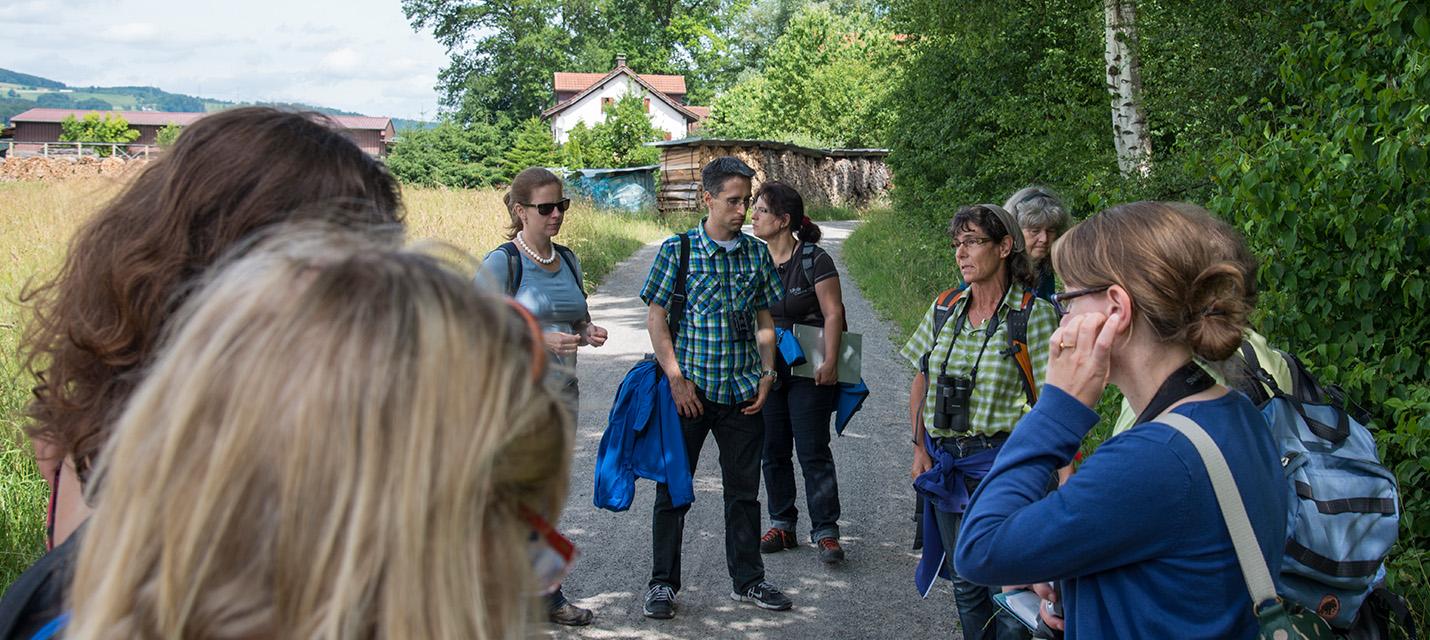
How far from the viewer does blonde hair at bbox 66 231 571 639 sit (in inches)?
35.8

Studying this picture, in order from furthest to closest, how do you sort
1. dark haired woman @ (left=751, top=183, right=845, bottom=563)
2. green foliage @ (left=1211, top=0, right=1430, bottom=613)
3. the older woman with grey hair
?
dark haired woman @ (left=751, top=183, right=845, bottom=563), the older woman with grey hair, green foliage @ (left=1211, top=0, right=1430, bottom=613)

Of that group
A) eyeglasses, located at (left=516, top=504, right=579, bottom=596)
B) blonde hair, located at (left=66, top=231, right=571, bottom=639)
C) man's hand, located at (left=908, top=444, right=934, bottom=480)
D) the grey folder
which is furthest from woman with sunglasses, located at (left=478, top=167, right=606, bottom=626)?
blonde hair, located at (left=66, top=231, right=571, bottom=639)

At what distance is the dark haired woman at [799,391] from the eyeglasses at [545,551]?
4.76 metres

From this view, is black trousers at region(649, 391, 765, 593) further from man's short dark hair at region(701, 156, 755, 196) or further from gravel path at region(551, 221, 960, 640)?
man's short dark hair at region(701, 156, 755, 196)

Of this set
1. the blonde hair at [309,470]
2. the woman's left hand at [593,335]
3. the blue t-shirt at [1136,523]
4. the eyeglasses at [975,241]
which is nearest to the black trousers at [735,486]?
the woman's left hand at [593,335]

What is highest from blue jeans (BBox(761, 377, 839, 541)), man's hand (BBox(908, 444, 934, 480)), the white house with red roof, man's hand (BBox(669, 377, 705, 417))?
the white house with red roof

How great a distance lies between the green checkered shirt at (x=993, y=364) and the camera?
13.6 feet

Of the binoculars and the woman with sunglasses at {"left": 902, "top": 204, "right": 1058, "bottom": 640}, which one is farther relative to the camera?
the binoculars

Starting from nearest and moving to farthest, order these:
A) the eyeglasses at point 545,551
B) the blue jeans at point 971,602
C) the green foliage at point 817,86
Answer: the eyeglasses at point 545,551
the blue jeans at point 971,602
the green foliage at point 817,86

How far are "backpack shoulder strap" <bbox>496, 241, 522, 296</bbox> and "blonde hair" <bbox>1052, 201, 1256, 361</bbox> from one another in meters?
3.11

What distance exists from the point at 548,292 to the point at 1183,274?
327cm

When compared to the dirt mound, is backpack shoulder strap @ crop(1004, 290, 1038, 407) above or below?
above

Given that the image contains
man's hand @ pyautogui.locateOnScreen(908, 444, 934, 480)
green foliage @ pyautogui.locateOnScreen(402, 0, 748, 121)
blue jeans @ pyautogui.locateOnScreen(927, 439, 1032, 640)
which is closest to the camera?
blue jeans @ pyautogui.locateOnScreen(927, 439, 1032, 640)

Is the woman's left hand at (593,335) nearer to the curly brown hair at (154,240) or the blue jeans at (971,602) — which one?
the blue jeans at (971,602)
